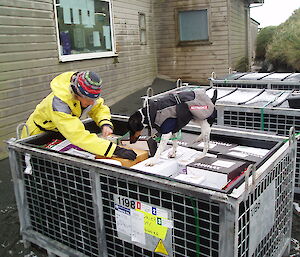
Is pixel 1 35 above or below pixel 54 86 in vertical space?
above

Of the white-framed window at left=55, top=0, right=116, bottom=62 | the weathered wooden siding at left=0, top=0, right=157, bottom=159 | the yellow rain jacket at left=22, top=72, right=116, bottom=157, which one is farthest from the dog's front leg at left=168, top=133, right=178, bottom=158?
the white-framed window at left=55, top=0, right=116, bottom=62

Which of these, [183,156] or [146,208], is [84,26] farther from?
[146,208]

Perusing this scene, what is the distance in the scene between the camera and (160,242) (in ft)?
7.45

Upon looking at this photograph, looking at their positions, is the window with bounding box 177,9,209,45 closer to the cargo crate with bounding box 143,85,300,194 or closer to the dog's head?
the cargo crate with bounding box 143,85,300,194

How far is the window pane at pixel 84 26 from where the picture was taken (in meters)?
8.57

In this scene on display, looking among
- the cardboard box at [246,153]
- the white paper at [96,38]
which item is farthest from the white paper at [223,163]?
the white paper at [96,38]

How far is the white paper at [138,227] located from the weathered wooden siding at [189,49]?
12052 millimetres

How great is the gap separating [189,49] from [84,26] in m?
5.54

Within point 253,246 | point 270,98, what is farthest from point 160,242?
point 270,98

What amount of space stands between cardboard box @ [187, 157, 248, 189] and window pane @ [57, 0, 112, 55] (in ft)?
22.2

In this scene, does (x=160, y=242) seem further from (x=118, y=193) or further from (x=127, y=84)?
(x=127, y=84)

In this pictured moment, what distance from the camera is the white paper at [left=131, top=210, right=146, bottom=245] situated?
232 centimetres

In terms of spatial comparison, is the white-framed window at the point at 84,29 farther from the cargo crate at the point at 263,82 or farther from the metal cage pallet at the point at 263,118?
the metal cage pallet at the point at 263,118

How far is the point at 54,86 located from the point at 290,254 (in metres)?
2.68
